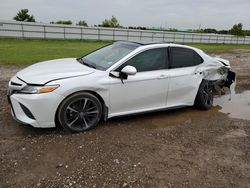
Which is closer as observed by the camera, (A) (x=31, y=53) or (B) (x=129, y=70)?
(B) (x=129, y=70)

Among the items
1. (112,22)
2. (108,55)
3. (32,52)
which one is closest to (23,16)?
(112,22)

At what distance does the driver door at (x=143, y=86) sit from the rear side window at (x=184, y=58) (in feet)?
0.73

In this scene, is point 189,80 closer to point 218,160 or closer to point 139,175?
point 218,160

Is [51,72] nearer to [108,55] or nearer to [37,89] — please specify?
[37,89]

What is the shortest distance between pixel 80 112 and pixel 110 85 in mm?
666

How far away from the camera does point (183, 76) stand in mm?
5266

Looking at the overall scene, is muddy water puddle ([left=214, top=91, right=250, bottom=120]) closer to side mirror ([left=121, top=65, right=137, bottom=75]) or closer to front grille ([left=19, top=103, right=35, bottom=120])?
side mirror ([left=121, top=65, right=137, bottom=75])

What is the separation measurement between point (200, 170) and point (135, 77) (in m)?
1.92

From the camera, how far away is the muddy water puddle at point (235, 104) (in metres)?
5.89

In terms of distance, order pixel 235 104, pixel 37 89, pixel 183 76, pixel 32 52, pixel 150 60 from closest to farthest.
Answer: pixel 37 89, pixel 150 60, pixel 183 76, pixel 235 104, pixel 32 52

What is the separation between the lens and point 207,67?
5797 mm

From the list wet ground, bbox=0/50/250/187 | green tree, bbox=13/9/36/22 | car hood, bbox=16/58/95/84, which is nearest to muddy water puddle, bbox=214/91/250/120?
wet ground, bbox=0/50/250/187

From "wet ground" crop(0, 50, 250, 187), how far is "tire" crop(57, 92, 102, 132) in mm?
152

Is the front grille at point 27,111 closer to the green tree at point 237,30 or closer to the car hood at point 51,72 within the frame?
the car hood at point 51,72
